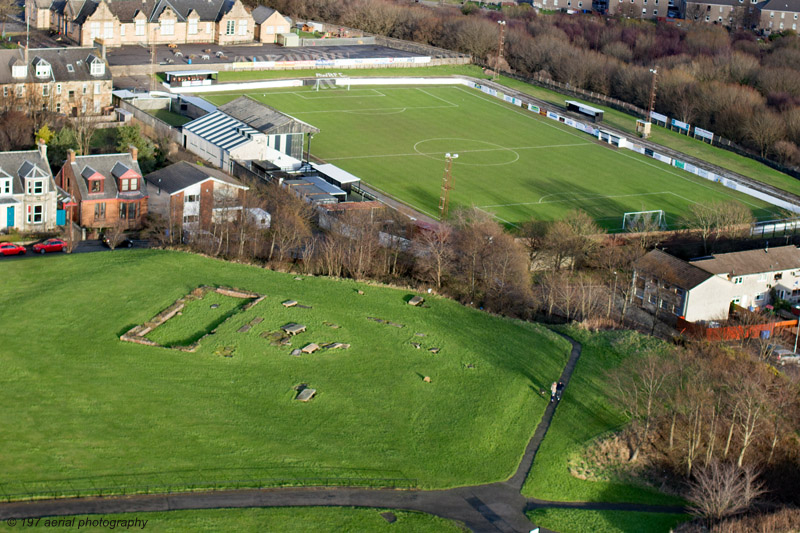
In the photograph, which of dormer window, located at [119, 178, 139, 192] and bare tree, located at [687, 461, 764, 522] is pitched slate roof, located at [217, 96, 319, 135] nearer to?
dormer window, located at [119, 178, 139, 192]

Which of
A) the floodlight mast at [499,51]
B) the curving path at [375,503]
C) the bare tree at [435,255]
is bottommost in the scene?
the curving path at [375,503]

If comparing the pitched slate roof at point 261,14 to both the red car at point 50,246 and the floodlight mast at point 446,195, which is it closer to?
the floodlight mast at point 446,195

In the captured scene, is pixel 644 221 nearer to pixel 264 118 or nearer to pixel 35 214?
pixel 264 118

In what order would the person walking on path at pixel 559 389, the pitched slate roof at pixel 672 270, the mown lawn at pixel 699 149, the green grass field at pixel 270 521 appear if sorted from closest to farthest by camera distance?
the green grass field at pixel 270 521 → the person walking on path at pixel 559 389 → the pitched slate roof at pixel 672 270 → the mown lawn at pixel 699 149

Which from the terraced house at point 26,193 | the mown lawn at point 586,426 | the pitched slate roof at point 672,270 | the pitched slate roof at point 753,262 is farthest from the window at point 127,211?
the pitched slate roof at point 753,262

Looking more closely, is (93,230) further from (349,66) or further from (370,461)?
(349,66)
